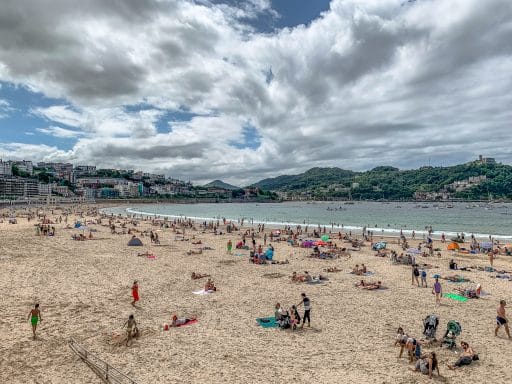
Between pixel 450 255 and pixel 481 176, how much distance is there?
663ft

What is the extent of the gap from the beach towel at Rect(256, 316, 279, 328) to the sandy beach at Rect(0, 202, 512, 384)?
0.28 meters

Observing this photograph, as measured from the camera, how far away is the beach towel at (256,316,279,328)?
418 inches

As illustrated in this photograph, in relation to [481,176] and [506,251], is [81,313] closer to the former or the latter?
[506,251]

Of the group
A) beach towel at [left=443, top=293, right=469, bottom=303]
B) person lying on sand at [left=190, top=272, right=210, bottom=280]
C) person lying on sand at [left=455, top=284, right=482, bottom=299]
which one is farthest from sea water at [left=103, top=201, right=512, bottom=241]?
person lying on sand at [left=190, top=272, right=210, bottom=280]

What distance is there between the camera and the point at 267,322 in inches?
425

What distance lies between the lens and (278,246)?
28578 mm

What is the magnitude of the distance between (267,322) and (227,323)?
1.21 meters

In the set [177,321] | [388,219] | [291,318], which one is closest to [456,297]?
[291,318]

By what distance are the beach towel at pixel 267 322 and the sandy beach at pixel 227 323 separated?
28 cm

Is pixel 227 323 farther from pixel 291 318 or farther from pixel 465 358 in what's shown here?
pixel 465 358

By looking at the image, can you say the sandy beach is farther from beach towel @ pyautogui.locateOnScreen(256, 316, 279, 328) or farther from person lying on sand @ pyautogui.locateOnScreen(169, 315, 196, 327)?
person lying on sand @ pyautogui.locateOnScreen(169, 315, 196, 327)

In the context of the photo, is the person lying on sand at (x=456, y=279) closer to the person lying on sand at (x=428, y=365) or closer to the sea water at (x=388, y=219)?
the person lying on sand at (x=428, y=365)

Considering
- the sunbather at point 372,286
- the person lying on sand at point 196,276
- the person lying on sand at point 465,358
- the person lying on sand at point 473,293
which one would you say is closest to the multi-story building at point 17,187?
the person lying on sand at point 196,276

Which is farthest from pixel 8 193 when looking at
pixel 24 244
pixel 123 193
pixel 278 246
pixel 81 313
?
pixel 81 313
